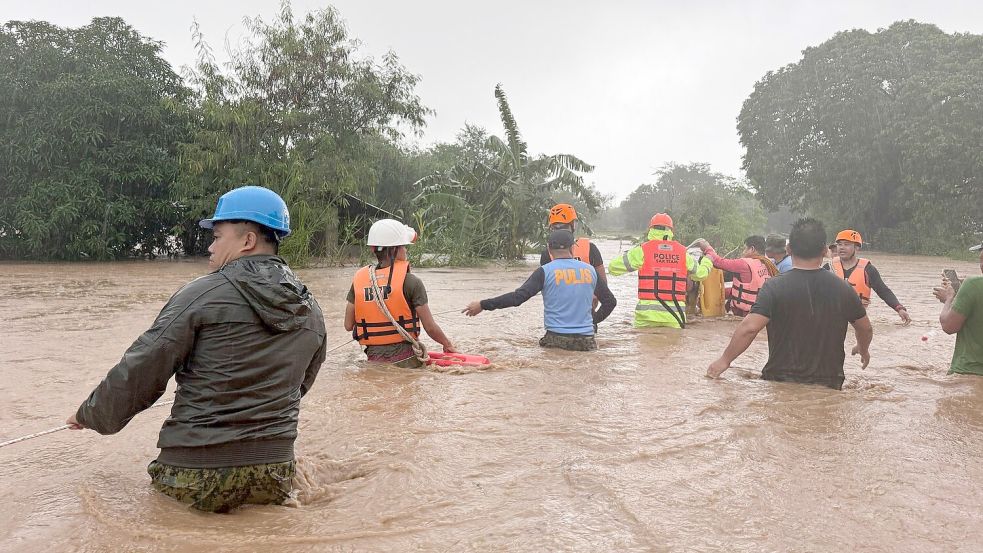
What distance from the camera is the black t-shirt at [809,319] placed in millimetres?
5082

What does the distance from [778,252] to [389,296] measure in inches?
238

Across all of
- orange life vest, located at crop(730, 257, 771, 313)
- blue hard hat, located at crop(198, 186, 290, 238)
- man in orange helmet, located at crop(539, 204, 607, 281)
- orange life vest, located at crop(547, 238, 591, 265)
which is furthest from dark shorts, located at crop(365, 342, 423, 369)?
orange life vest, located at crop(730, 257, 771, 313)

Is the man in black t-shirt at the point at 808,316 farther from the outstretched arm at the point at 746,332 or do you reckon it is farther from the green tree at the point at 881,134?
the green tree at the point at 881,134

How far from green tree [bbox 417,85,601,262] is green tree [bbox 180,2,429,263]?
2950 millimetres

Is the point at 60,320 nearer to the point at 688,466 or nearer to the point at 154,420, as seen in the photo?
the point at 154,420

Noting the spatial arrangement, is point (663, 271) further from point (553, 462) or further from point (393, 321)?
point (553, 462)

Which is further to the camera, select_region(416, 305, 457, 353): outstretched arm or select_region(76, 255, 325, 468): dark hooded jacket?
select_region(416, 305, 457, 353): outstretched arm

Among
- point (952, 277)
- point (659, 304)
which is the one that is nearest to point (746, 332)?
point (952, 277)

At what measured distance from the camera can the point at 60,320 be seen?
881 centimetres

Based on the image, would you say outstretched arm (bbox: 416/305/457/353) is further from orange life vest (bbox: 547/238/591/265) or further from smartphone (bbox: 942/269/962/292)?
smartphone (bbox: 942/269/962/292)

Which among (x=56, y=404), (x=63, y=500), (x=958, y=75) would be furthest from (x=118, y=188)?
(x=958, y=75)

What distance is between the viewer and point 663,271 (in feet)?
27.2

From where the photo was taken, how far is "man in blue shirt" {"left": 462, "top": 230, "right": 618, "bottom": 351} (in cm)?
688

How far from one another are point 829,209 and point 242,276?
131 ft
